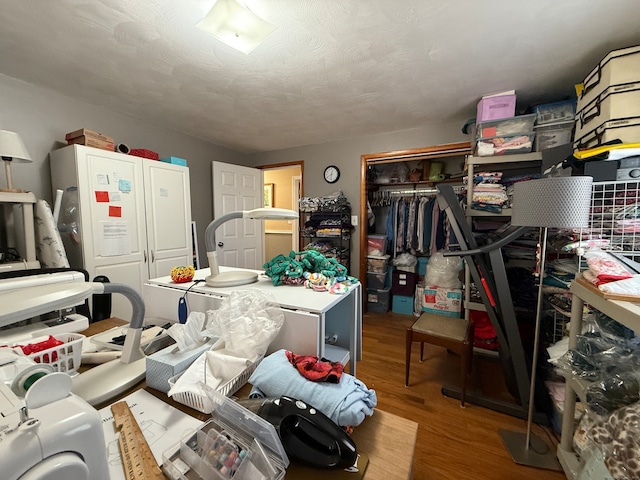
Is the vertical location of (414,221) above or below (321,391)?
above

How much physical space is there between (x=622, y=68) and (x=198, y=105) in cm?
294

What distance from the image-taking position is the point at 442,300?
2945 millimetres

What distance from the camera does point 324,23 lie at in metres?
1.38

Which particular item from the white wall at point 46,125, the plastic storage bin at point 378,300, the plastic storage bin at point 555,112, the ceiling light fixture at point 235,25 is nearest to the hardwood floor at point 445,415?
the plastic storage bin at point 378,300

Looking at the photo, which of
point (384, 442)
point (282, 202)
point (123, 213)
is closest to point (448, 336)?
point (384, 442)

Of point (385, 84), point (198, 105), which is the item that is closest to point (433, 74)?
point (385, 84)

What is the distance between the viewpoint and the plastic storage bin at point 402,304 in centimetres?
346

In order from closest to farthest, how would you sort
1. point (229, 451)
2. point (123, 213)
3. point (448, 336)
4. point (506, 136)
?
point (229, 451) < point (448, 336) < point (506, 136) < point (123, 213)

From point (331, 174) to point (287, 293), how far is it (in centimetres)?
270

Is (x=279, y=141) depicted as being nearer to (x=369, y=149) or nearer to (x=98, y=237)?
(x=369, y=149)

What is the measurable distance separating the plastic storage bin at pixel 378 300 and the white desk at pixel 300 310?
2285 mm

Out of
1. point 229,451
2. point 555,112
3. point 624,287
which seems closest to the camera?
point 229,451

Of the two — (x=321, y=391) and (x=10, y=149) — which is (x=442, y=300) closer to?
(x=321, y=391)

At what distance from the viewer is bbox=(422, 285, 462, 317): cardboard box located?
2.89 metres
